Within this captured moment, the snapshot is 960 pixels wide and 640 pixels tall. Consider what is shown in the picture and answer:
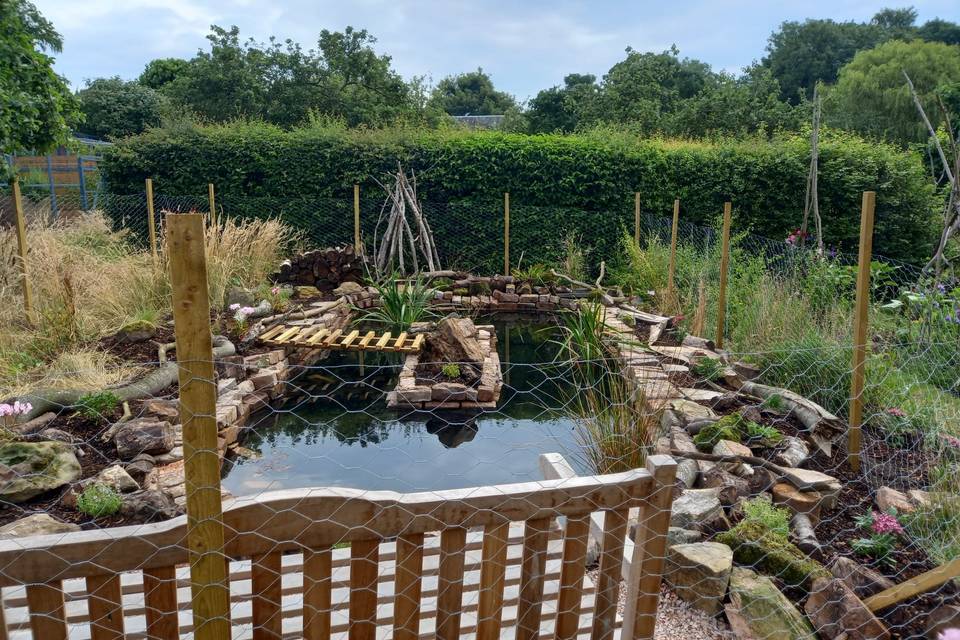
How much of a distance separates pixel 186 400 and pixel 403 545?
60 cm

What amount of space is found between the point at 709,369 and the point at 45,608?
4.36 m

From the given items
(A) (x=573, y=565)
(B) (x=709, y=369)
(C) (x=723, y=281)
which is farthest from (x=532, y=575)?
(C) (x=723, y=281)

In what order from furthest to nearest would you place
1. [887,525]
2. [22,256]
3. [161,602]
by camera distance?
1. [22,256]
2. [887,525]
3. [161,602]

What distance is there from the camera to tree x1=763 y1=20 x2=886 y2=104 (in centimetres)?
3275

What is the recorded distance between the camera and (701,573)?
2367 mm

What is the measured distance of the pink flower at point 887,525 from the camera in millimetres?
2580

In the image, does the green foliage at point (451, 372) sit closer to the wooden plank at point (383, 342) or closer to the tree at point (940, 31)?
the wooden plank at point (383, 342)

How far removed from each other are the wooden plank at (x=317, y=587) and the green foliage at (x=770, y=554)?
5.14 feet

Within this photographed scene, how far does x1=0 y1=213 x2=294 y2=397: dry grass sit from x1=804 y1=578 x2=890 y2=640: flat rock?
13.9 feet

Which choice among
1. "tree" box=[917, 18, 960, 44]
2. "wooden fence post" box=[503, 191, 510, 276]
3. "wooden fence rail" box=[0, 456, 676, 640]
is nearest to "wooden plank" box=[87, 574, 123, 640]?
"wooden fence rail" box=[0, 456, 676, 640]

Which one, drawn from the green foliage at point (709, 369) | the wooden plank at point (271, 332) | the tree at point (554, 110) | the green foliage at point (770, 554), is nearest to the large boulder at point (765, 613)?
the green foliage at point (770, 554)

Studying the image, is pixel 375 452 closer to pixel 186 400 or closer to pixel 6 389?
pixel 6 389

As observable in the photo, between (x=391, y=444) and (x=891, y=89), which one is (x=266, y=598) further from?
(x=891, y=89)

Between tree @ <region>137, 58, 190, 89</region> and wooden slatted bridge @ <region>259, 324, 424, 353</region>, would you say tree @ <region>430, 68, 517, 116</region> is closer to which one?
tree @ <region>137, 58, 190, 89</region>
